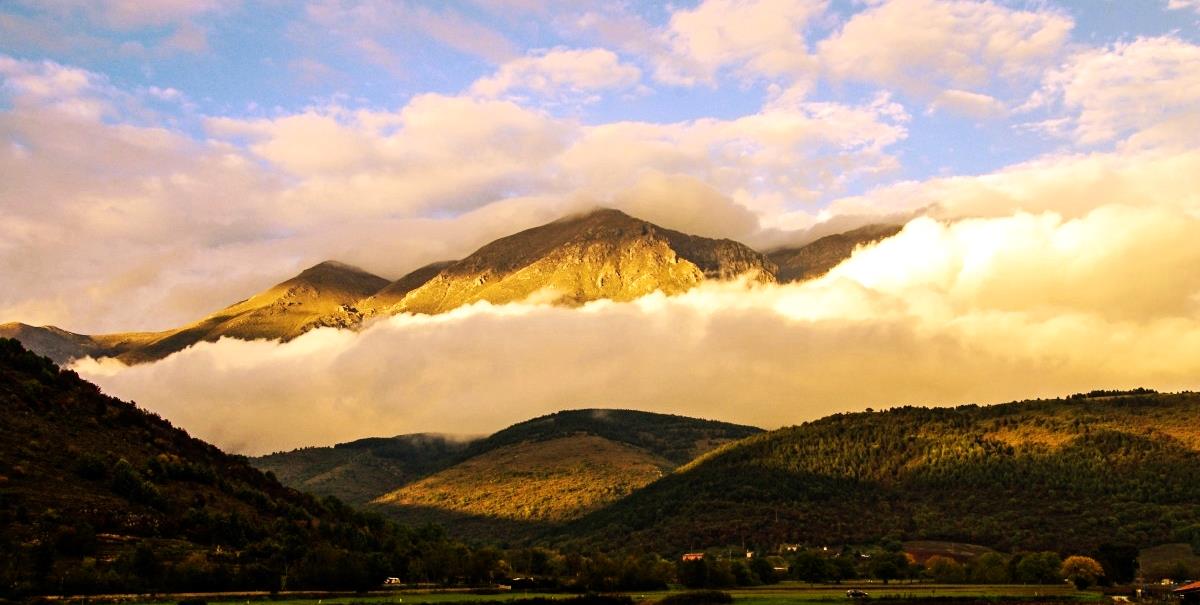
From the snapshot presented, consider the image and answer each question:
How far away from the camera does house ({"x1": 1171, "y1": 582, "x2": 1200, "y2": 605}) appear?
148m

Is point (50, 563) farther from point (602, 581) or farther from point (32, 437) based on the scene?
point (602, 581)

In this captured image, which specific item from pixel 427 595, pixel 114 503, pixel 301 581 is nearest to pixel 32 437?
pixel 114 503

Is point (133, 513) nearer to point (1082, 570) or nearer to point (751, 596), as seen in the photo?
point (751, 596)

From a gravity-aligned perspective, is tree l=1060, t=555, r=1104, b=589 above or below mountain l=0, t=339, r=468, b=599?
below

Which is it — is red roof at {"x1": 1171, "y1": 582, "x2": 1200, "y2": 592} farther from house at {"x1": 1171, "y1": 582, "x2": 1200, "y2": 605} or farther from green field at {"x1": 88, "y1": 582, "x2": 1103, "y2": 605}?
green field at {"x1": 88, "y1": 582, "x2": 1103, "y2": 605}

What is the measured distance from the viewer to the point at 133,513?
416ft

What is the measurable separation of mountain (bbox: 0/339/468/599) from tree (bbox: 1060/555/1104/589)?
115 meters

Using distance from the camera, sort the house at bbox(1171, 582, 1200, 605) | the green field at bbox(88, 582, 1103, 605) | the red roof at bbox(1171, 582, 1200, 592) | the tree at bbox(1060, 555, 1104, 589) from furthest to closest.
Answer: the tree at bbox(1060, 555, 1104, 589) < the red roof at bbox(1171, 582, 1200, 592) < the house at bbox(1171, 582, 1200, 605) < the green field at bbox(88, 582, 1103, 605)

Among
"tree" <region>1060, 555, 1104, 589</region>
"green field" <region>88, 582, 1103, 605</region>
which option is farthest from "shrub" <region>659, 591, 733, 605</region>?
"tree" <region>1060, 555, 1104, 589</region>

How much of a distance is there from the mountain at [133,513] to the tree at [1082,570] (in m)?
115

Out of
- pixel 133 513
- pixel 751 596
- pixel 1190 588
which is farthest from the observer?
pixel 751 596

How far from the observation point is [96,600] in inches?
4058

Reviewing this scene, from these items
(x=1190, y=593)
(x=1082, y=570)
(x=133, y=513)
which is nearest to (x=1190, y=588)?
(x=1190, y=593)

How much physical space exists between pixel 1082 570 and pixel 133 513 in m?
155
